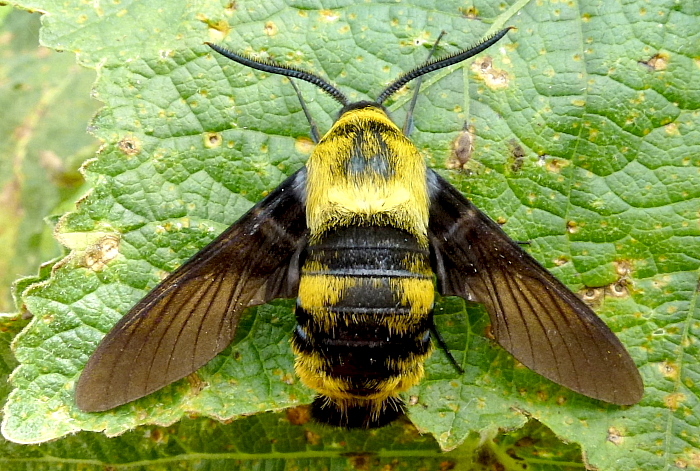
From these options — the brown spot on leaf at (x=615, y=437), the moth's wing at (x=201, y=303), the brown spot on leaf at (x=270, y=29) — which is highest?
the brown spot on leaf at (x=270, y=29)

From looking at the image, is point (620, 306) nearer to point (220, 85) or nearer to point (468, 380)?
point (468, 380)

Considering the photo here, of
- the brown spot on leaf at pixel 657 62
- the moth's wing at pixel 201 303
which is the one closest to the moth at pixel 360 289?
the moth's wing at pixel 201 303

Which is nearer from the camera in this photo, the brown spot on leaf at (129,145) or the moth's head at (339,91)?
the moth's head at (339,91)

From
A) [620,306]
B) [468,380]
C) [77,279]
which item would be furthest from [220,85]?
[620,306]

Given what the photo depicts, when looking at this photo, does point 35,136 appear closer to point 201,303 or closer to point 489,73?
point 201,303

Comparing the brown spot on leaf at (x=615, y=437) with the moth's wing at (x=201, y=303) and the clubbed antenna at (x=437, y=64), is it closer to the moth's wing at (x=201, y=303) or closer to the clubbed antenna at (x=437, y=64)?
the moth's wing at (x=201, y=303)

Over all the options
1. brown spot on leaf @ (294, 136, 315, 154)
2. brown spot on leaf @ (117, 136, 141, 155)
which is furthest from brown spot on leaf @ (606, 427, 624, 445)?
brown spot on leaf @ (117, 136, 141, 155)
